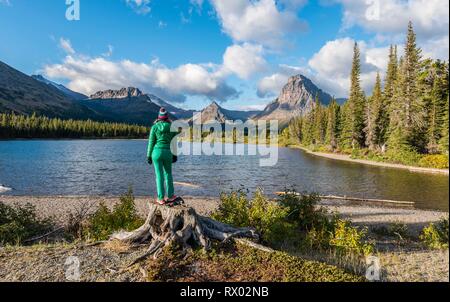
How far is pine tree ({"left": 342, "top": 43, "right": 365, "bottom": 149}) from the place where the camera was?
256 ft

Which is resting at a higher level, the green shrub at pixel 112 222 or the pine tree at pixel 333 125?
the pine tree at pixel 333 125

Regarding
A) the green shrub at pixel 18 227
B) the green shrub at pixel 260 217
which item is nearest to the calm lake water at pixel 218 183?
the green shrub at pixel 18 227

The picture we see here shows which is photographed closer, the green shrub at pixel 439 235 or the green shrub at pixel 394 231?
the green shrub at pixel 439 235

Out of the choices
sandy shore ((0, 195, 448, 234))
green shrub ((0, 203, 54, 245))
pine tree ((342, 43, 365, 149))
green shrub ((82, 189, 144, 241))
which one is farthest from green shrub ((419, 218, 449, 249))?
pine tree ((342, 43, 365, 149))

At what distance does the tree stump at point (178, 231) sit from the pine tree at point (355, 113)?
77.7 metres

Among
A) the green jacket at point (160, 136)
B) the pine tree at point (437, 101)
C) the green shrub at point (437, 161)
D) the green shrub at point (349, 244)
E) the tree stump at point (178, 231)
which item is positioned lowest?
the green shrub at point (349, 244)

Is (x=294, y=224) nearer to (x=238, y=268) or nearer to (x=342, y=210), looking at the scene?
(x=238, y=268)

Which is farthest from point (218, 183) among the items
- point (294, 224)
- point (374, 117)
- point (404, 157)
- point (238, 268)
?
point (374, 117)

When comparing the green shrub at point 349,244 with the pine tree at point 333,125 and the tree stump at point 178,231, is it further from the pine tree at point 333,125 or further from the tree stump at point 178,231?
the pine tree at point 333,125

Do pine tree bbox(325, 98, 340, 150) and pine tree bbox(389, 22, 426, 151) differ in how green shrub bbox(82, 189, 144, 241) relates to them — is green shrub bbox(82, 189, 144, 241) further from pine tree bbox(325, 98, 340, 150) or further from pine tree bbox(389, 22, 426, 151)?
pine tree bbox(325, 98, 340, 150)

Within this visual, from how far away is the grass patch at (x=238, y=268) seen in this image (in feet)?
22.2

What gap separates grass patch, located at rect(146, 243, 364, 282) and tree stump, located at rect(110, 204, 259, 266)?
1.43ft

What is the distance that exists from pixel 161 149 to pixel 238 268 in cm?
439
